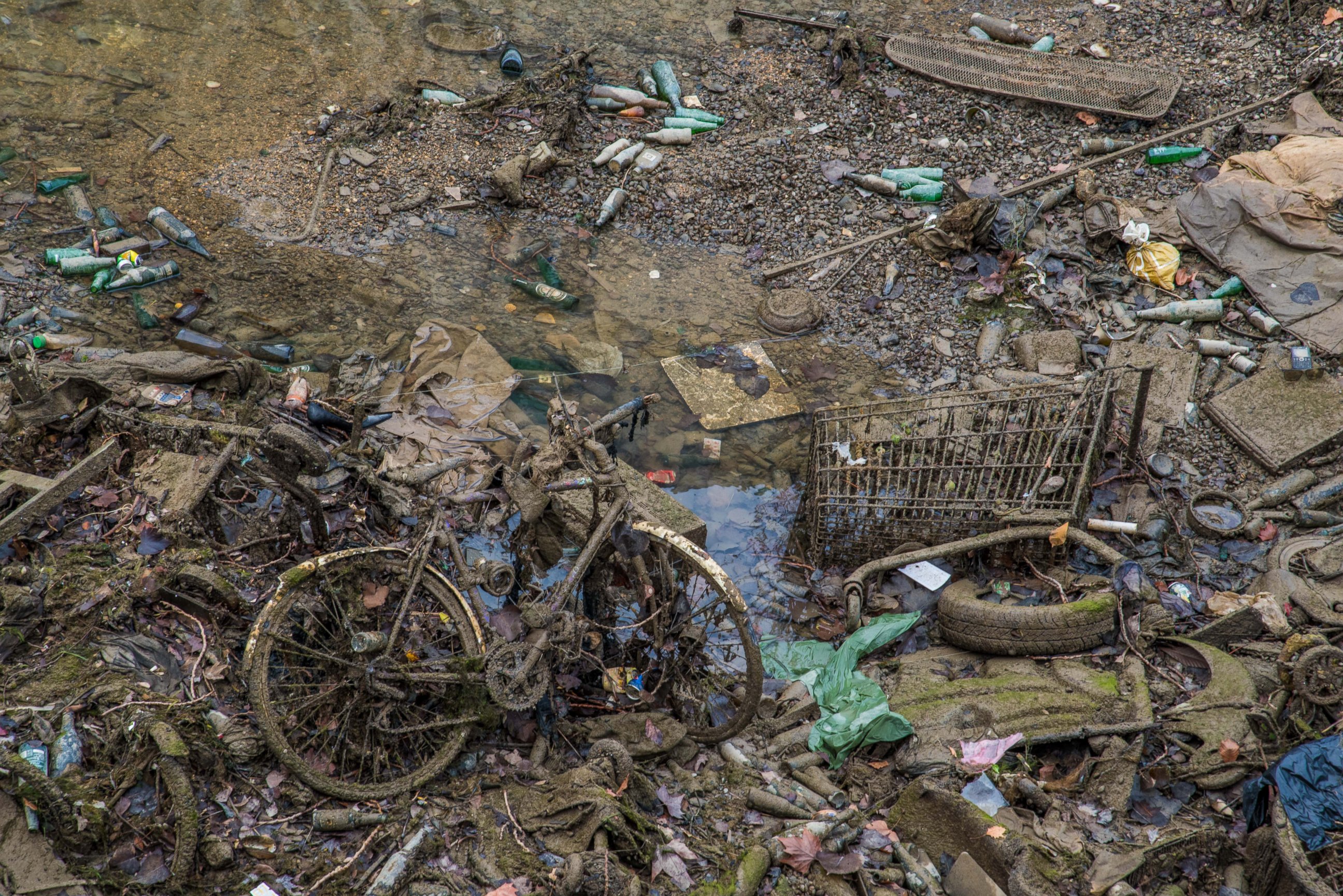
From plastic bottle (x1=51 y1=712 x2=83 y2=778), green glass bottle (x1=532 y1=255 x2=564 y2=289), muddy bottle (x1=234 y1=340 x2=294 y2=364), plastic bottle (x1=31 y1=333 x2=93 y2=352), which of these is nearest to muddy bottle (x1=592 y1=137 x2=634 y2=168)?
green glass bottle (x1=532 y1=255 x2=564 y2=289)

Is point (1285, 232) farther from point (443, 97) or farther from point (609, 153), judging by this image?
point (443, 97)

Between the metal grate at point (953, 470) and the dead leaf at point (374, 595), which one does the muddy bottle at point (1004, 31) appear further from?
the dead leaf at point (374, 595)

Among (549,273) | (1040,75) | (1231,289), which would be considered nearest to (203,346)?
(549,273)

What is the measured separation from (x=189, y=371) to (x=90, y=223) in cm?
257

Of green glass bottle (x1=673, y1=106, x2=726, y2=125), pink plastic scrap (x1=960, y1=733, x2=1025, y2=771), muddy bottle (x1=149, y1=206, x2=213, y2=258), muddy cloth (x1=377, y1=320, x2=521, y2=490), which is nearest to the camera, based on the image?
pink plastic scrap (x1=960, y1=733, x2=1025, y2=771)

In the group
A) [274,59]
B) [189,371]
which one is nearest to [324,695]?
[189,371]

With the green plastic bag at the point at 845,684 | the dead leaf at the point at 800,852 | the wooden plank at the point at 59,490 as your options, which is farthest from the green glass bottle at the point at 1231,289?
the dead leaf at the point at 800,852

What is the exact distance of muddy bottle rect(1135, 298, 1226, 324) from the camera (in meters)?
5.78

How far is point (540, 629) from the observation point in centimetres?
320

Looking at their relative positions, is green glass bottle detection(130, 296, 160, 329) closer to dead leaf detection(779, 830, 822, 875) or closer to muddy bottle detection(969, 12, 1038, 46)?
dead leaf detection(779, 830, 822, 875)

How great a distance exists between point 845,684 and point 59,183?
A: 6997mm

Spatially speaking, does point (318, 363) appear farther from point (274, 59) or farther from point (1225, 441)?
point (1225, 441)

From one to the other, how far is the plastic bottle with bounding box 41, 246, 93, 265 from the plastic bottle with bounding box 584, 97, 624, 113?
14.3 feet

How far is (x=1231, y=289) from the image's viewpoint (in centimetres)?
588
